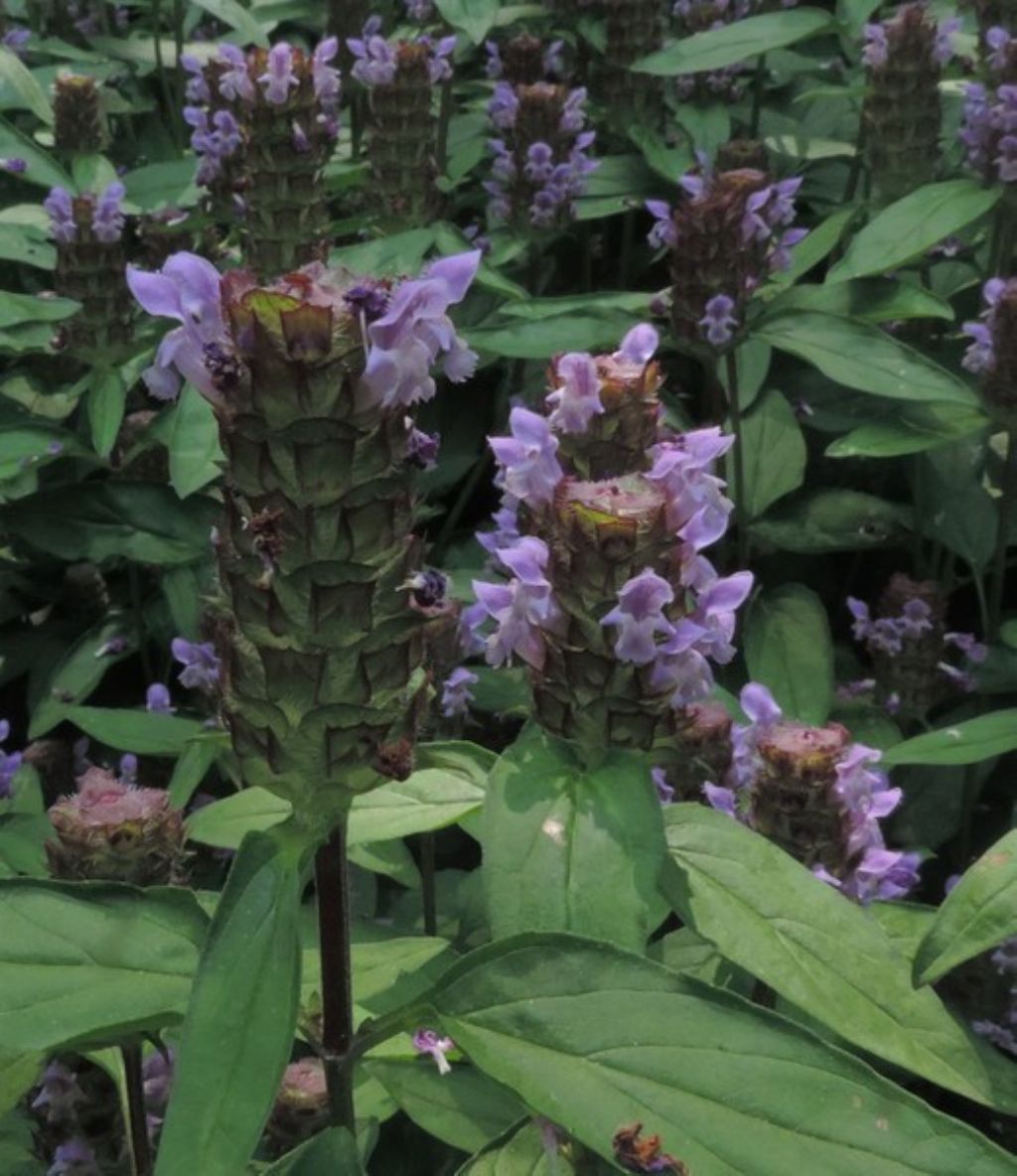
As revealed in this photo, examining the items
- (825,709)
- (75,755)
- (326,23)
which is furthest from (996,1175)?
(326,23)

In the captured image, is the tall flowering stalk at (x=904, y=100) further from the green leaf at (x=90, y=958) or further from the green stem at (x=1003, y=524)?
the green leaf at (x=90, y=958)

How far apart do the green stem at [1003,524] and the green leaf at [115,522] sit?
4.83 feet

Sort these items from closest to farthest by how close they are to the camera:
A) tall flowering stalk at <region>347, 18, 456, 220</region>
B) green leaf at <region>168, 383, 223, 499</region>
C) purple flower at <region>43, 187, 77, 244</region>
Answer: green leaf at <region>168, 383, 223, 499</region> < purple flower at <region>43, 187, 77, 244</region> < tall flowering stalk at <region>347, 18, 456, 220</region>

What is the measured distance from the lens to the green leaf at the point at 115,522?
9.66ft

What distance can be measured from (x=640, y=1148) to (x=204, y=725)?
4.65ft

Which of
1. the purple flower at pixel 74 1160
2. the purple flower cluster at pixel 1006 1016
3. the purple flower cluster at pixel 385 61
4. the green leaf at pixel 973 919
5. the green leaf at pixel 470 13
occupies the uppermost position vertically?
the green leaf at pixel 470 13

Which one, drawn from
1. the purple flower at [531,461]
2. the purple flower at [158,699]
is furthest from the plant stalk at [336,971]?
the purple flower at [158,699]

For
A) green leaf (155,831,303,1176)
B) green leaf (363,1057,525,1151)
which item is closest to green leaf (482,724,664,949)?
green leaf (155,831,303,1176)

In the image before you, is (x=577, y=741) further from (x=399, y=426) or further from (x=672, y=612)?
(x=399, y=426)

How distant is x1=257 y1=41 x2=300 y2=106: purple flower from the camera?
3029 millimetres

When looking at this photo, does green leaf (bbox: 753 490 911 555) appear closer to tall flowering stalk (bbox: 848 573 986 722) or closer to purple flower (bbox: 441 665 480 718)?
tall flowering stalk (bbox: 848 573 986 722)

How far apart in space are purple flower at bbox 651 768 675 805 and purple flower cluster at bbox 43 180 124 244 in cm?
182

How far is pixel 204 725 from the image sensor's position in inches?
98.0

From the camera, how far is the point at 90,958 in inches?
55.0
